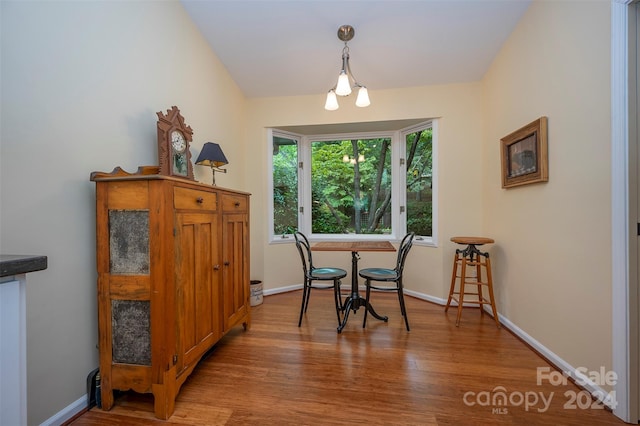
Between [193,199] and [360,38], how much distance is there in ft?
7.28

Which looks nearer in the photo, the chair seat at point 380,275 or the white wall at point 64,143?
the white wall at point 64,143

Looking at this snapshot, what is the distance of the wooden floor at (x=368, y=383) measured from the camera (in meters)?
1.42

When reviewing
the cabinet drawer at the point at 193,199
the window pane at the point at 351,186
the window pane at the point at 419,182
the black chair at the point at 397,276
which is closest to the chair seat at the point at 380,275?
the black chair at the point at 397,276

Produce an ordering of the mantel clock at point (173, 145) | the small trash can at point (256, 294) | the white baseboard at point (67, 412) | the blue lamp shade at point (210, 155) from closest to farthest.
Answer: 1. the white baseboard at point (67, 412)
2. the mantel clock at point (173, 145)
3. the blue lamp shade at point (210, 155)
4. the small trash can at point (256, 294)

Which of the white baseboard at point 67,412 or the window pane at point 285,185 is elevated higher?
the window pane at point 285,185

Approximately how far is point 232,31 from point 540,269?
339cm

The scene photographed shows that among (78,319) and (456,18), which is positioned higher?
(456,18)

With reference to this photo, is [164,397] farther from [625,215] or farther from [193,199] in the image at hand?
[625,215]

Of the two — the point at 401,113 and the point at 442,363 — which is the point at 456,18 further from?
the point at 442,363

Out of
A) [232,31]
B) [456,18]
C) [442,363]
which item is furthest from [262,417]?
[456,18]

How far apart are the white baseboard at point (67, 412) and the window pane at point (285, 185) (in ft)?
7.84

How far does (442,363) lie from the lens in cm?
189

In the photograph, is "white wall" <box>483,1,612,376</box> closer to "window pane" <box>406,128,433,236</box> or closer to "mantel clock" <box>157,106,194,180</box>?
"window pane" <box>406,128,433,236</box>

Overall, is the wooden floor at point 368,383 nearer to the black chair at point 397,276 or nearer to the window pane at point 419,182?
the black chair at point 397,276
